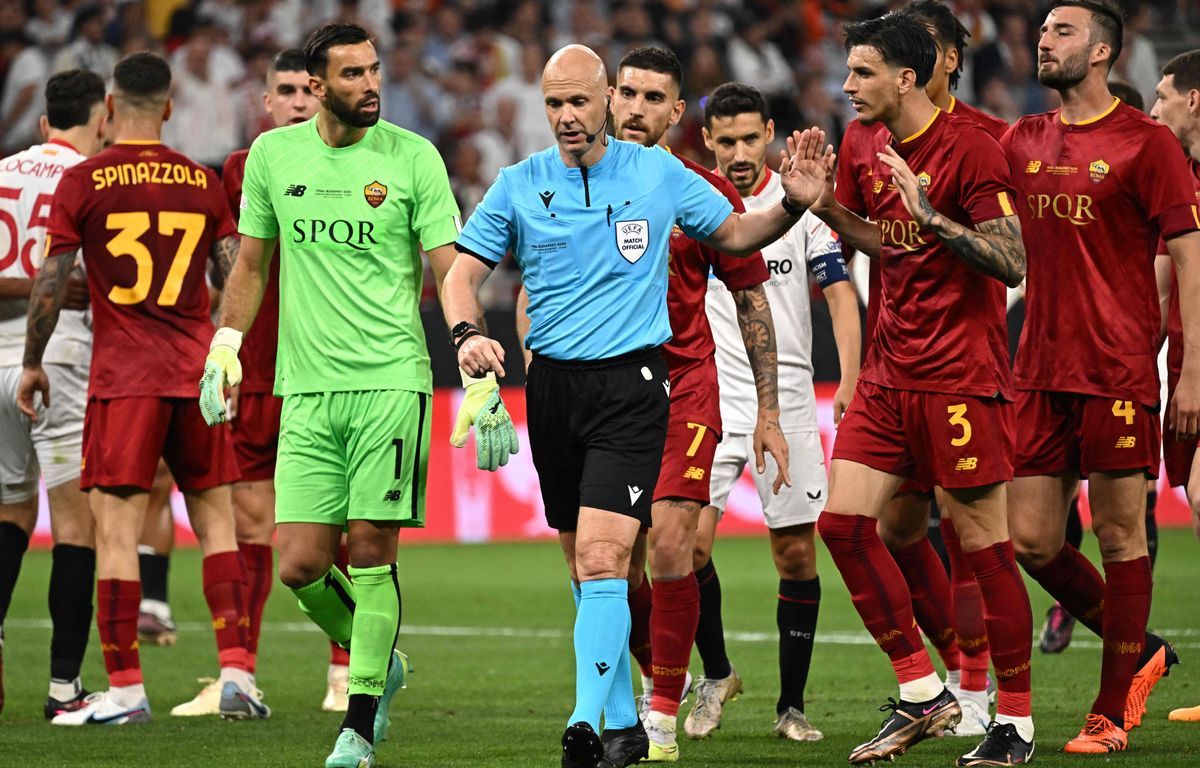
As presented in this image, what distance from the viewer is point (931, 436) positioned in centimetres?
628

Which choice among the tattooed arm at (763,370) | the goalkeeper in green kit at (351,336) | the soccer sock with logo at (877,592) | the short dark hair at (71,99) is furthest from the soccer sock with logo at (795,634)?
the short dark hair at (71,99)

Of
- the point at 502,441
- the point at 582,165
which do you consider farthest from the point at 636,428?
the point at 582,165

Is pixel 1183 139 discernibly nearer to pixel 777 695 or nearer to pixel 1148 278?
pixel 1148 278

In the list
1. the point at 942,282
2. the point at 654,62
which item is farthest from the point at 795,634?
the point at 654,62

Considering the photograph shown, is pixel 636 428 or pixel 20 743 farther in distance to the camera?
pixel 20 743

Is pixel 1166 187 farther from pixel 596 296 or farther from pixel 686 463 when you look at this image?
pixel 596 296

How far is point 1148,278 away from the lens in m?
6.53

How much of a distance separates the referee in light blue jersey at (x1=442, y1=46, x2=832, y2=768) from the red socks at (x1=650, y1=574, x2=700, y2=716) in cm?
54

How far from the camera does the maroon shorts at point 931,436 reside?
6230 mm

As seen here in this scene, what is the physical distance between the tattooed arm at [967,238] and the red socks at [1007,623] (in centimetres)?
106

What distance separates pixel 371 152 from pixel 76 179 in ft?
6.43

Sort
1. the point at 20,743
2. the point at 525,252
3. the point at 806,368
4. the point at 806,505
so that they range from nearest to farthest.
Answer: the point at 525,252, the point at 20,743, the point at 806,505, the point at 806,368

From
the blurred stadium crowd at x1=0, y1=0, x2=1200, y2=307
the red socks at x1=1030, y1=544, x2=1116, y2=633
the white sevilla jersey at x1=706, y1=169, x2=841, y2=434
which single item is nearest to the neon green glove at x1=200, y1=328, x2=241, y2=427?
the white sevilla jersey at x1=706, y1=169, x2=841, y2=434

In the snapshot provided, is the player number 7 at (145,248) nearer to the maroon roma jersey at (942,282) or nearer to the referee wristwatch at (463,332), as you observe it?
the referee wristwatch at (463,332)
